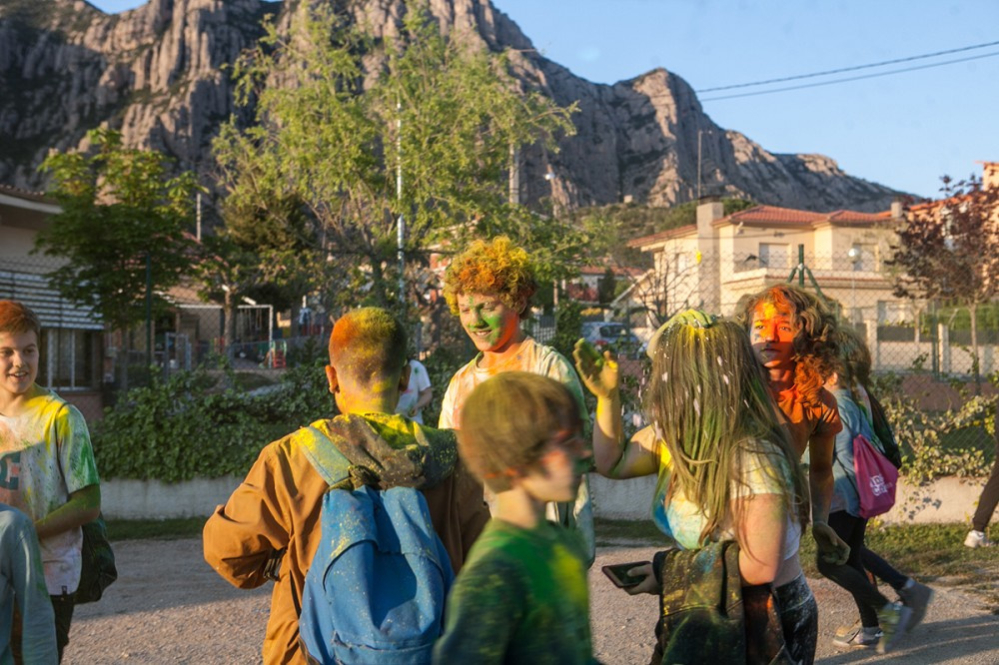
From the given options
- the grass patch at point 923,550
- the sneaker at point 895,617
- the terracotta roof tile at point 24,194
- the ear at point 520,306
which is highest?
the terracotta roof tile at point 24,194

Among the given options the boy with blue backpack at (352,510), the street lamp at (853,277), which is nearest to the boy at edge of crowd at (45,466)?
the boy with blue backpack at (352,510)

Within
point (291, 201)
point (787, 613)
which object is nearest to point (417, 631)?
point (787, 613)

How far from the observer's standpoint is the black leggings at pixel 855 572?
16.9 ft

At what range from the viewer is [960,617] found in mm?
6426

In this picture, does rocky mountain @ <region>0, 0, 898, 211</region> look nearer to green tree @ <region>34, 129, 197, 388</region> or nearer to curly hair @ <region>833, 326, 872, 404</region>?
green tree @ <region>34, 129, 197, 388</region>

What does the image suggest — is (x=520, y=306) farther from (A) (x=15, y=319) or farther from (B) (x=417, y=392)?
(B) (x=417, y=392)

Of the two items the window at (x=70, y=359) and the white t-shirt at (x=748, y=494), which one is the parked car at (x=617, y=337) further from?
the window at (x=70, y=359)

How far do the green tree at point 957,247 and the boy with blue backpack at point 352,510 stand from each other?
2421 centimetres

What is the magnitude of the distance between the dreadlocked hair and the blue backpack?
0.69 meters

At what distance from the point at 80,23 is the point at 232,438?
158 m

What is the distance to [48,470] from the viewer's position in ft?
11.1

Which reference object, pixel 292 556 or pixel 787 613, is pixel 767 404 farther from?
pixel 292 556

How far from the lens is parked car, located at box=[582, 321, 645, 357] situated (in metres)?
10.1

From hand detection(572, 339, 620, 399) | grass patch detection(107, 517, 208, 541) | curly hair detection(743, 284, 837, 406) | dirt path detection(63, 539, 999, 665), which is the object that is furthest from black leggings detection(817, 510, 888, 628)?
grass patch detection(107, 517, 208, 541)
